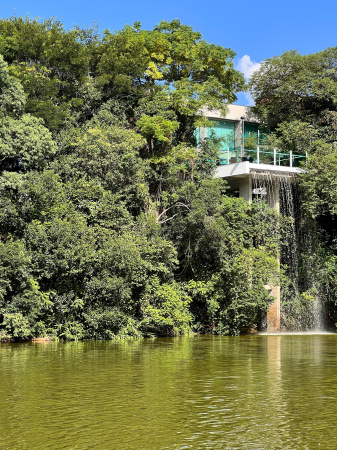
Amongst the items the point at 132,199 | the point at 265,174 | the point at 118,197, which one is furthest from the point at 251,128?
the point at 118,197

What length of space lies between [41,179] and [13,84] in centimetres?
366

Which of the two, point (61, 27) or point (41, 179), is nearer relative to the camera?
point (41, 179)

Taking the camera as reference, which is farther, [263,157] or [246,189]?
[246,189]

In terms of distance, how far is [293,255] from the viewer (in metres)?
31.2

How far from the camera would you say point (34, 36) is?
86.5ft

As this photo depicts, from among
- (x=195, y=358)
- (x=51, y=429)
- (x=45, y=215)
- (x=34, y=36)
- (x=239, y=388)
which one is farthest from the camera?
(x=34, y=36)

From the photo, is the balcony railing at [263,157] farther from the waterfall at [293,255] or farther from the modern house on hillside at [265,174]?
the waterfall at [293,255]

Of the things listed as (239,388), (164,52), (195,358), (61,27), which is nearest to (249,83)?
(164,52)

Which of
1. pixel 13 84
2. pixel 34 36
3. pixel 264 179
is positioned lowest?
pixel 264 179

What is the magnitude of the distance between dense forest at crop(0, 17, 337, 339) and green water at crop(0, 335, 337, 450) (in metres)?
5.20

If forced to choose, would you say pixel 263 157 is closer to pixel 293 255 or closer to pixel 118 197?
pixel 293 255

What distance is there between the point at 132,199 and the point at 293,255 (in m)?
9.42

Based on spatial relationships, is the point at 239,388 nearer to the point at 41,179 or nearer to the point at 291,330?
the point at 41,179

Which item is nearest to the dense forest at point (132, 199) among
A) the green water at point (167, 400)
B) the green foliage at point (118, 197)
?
the green foliage at point (118, 197)
